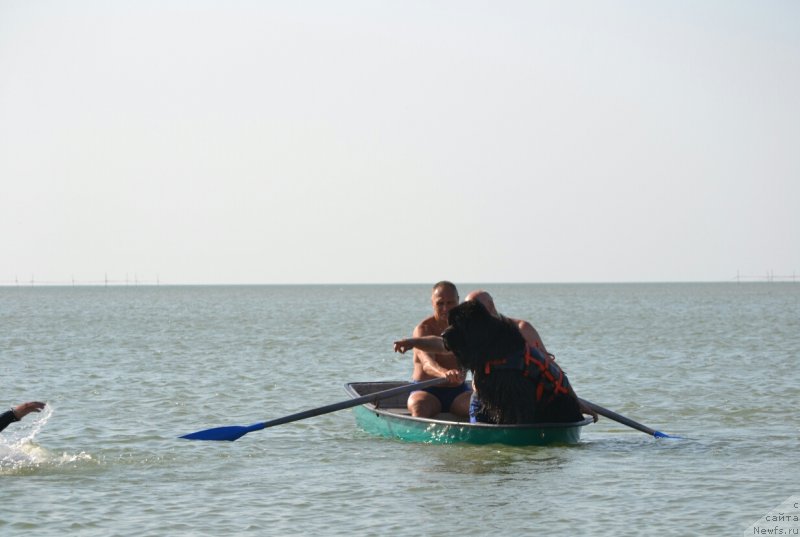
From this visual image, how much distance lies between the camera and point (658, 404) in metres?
20.8

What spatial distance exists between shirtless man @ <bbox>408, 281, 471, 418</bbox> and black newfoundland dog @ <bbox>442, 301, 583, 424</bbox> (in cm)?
65

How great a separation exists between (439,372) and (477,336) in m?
1.71

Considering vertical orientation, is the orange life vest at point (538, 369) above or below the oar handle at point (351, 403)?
above

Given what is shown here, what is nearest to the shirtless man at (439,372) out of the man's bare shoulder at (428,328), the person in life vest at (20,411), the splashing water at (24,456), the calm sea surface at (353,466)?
the man's bare shoulder at (428,328)

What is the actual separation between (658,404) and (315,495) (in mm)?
9972

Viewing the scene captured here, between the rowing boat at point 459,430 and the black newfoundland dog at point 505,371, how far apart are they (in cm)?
19

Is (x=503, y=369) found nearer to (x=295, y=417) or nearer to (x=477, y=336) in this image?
(x=477, y=336)

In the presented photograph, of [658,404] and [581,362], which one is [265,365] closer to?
[581,362]

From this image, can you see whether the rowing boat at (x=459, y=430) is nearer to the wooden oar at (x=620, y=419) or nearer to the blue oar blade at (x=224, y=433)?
the wooden oar at (x=620, y=419)

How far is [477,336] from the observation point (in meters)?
13.2

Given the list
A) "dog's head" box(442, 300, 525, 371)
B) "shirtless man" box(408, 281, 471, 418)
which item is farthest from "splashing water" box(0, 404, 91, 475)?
"dog's head" box(442, 300, 525, 371)

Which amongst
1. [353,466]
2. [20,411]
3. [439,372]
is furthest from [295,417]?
[20,411]

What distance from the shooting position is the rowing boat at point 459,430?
45.2 feet

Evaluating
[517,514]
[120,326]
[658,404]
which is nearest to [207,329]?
[120,326]
